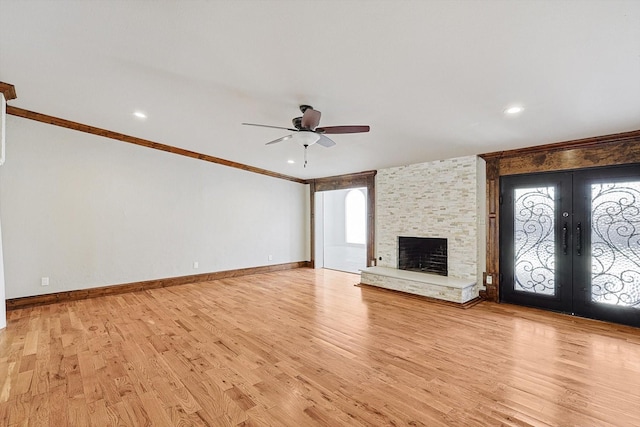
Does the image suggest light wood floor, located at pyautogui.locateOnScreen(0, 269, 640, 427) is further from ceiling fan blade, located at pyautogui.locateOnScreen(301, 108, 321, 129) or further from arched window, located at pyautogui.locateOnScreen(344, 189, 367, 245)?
arched window, located at pyautogui.locateOnScreen(344, 189, 367, 245)

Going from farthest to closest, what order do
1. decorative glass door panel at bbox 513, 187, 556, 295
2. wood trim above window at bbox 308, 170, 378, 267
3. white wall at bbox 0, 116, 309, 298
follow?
wood trim above window at bbox 308, 170, 378, 267 < white wall at bbox 0, 116, 309, 298 < decorative glass door panel at bbox 513, 187, 556, 295

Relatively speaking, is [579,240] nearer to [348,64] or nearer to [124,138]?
[348,64]

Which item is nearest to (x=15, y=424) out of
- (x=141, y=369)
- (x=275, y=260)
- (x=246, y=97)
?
(x=141, y=369)

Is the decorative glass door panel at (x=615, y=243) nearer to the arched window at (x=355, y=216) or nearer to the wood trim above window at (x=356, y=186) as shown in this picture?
the wood trim above window at (x=356, y=186)

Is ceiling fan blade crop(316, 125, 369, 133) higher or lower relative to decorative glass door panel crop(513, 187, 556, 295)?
higher

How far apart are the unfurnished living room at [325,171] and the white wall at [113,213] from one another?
1.3 inches

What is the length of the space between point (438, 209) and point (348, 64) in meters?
3.61

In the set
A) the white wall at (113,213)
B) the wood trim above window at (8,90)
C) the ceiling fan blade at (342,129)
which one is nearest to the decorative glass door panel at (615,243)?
the ceiling fan blade at (342,129)

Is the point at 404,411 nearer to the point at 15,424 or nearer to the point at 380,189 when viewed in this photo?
the point at 15,424

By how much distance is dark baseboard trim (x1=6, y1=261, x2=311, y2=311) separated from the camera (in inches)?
173

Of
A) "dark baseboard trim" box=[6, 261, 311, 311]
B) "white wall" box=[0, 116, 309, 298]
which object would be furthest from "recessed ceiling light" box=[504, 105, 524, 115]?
"dark baseboard trim" box=[6, 261, 311, 311]

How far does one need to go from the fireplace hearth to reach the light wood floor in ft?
4.26

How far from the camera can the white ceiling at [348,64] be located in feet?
6.48

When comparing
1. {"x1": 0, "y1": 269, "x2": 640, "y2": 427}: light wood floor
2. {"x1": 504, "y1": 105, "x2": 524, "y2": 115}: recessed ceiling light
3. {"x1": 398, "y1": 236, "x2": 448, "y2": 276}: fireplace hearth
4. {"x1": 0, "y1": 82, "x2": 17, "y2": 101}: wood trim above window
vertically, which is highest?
{"x1": 0, "y1": 82, "x2": 17, "y2": 101}: wood trim above window
